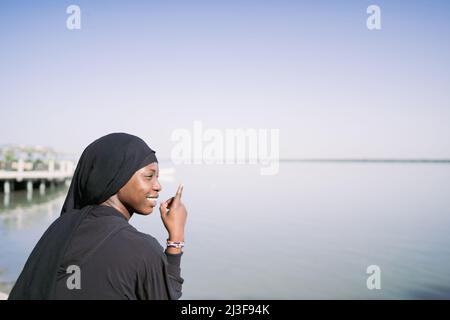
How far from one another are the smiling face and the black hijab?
3cm

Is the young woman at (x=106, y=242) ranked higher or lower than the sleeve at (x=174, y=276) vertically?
higher

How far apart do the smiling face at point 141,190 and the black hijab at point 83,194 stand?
0.03m

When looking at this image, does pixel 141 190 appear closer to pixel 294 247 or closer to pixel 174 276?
pixel 174 276

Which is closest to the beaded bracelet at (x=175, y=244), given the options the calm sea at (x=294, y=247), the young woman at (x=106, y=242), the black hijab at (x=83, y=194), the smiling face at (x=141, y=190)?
the young woman at (x=106, y=242)

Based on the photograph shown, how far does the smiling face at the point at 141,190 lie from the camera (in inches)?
74.0

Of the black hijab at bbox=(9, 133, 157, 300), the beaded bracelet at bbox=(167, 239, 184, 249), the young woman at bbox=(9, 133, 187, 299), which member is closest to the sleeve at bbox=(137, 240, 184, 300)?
the young woman at bbox=(9, 133, 187, 299)

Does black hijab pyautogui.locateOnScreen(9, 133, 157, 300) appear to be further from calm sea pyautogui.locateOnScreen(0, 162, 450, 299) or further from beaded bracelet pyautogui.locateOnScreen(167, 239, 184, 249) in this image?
calm sea pyautogui.locateOnScreen(0, 162, 450, 299)

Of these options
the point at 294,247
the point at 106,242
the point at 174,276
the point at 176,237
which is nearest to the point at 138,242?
the point at 106,242

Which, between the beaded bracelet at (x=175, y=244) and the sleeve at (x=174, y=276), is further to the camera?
the beaded bracelet at (x=175, y=244)

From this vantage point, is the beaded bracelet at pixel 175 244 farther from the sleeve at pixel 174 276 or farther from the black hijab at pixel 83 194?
the black hijab at pixel 83 194

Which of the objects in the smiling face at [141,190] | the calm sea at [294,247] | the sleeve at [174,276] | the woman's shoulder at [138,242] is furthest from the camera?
the calm sea at [294,247]

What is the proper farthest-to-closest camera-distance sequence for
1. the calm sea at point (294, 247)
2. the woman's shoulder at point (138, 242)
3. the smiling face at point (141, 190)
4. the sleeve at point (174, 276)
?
the calm sea at point (294, 247)
the smiling face at point (141, 190)
the sleeve at point (174, 276)
the woman's shoulder at point (138, 242)

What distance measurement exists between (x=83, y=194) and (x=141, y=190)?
0.24 metres

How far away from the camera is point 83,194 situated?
1.88m
